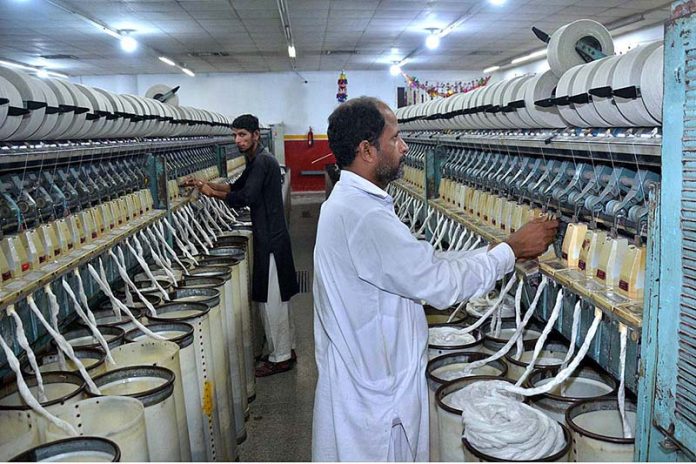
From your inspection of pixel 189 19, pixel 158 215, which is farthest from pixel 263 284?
pixel 189 19

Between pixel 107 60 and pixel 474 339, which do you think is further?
pixel 107 60

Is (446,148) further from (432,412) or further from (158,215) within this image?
(432,412)

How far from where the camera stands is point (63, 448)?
1.84 metres

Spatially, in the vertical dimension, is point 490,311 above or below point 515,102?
below

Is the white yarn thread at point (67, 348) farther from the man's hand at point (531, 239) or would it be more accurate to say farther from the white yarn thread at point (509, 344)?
the man's hand at point (531, 239)

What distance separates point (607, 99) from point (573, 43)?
34.8 inches

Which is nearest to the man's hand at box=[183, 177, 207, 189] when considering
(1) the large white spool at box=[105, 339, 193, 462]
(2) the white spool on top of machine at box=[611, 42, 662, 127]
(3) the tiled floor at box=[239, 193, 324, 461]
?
(3) the tiled floor at box=[239, 193, 324, 461]

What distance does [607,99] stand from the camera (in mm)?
2389

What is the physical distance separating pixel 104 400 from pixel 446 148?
444cm

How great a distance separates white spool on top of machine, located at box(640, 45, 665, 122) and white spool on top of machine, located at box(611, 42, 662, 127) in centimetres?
4

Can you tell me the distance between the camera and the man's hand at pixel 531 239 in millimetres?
2100

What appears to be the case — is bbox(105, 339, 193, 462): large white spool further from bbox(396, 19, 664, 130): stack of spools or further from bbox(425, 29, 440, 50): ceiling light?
bbox(425, 29, 440, 50): ceiling light

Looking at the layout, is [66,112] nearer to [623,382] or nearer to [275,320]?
[275,320]

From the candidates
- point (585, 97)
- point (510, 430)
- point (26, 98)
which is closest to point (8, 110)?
point (26, 98)
